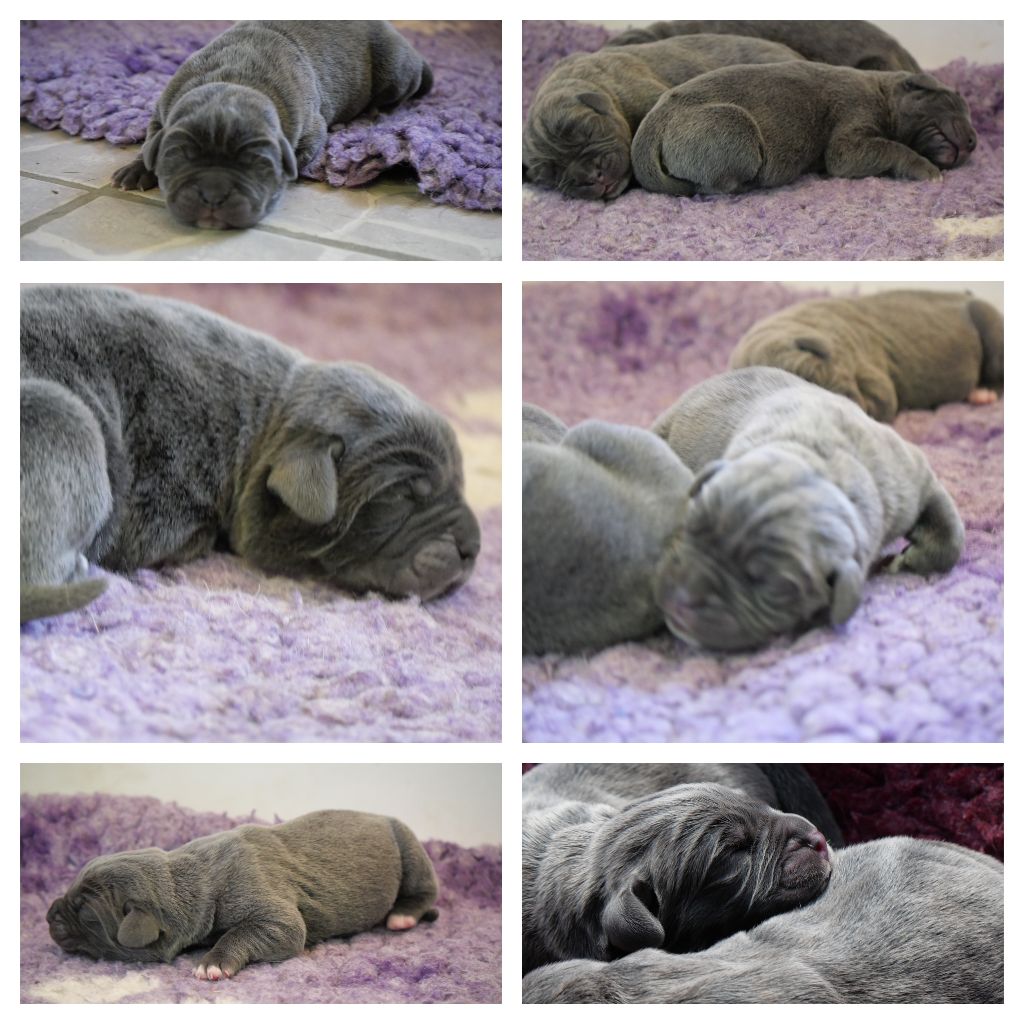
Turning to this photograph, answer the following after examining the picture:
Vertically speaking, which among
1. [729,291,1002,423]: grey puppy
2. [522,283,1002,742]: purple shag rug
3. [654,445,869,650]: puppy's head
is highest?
[729,291,1002,423]: grey puppy

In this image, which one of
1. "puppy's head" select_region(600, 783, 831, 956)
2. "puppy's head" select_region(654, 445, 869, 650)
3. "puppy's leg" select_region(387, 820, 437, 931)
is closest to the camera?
"puppy's head" select_region(654, 445, 869, 650)

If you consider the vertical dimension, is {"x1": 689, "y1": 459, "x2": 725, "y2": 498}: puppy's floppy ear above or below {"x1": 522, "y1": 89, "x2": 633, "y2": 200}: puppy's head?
below

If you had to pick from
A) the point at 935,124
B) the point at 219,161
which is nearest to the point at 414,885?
the point at 219,161

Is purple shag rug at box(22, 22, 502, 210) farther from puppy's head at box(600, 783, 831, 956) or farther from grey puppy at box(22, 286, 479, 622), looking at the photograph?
puppy's head at box(600, 783, 831, 956)

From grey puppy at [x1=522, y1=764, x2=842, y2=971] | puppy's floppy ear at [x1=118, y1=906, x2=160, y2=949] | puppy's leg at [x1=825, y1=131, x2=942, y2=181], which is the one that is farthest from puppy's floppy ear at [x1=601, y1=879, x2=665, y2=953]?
puppy's leg at [x1=825, y1=131, x2=942, y2=181]

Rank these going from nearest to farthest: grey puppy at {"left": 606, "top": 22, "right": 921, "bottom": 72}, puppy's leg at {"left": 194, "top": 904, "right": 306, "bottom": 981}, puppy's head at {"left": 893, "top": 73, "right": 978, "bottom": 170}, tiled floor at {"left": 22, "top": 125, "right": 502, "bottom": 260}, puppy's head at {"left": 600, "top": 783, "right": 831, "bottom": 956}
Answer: puppy's head at {"left": 600, "top": 783, "right": 831, "bottom": 956}, puppy's leg at {"left": 194, "top": 904, "right": 306, "bottom": 981}, tiled floor at {"left": 22, "top": 125, "right": 502, "bottom": 260}, puppy's head at {"left": 893, "top": 73, "right": 978, "bottom": 170}, grey puppy at {"left": 606, "top": 22, "right": 921, "bottom": 72}

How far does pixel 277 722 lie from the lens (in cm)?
167

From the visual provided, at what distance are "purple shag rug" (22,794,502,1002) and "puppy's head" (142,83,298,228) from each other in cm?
110

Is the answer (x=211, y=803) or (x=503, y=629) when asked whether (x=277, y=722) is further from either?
(x=211, y=803)

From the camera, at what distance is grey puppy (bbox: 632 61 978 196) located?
199 centimetres

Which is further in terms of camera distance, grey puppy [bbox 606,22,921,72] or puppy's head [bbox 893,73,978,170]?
grey puppy [bbox 606,22,921,72]

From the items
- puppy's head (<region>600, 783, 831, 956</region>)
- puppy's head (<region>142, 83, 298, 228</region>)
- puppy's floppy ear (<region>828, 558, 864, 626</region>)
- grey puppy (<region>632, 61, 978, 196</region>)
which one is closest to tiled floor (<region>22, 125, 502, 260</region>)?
puppy's head (<region>142, 83, 298, 228</region>)

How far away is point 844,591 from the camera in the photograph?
1545mm
